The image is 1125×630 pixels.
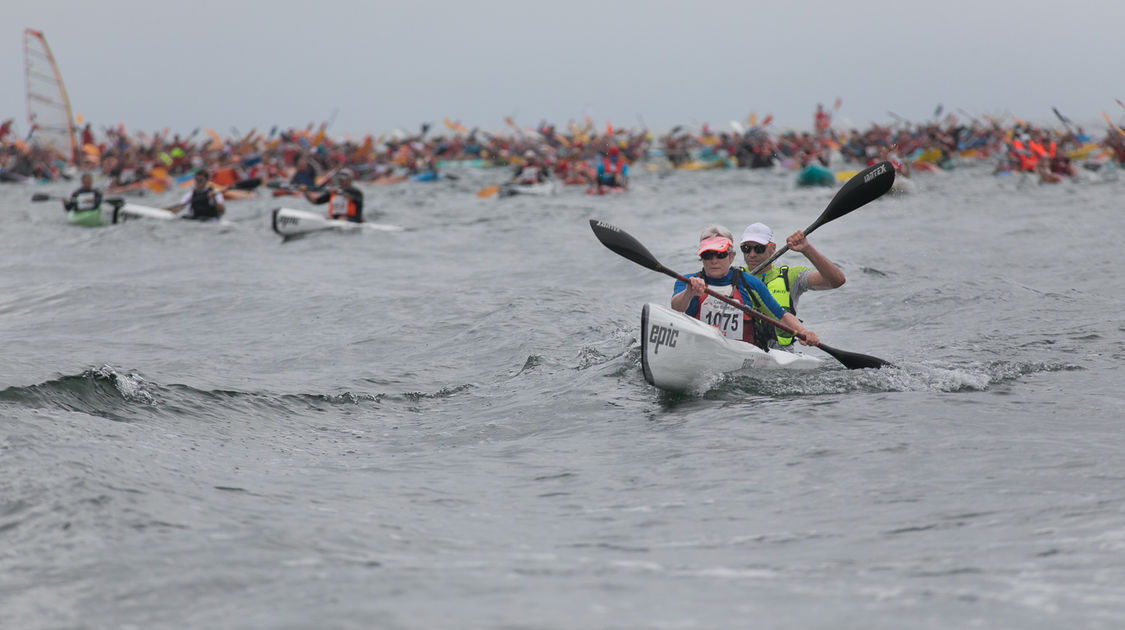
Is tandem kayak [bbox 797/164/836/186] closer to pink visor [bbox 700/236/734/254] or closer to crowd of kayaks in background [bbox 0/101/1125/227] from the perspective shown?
crowd of kayaks in background [bbox 0/101/1125/227]

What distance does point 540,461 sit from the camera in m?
6.30

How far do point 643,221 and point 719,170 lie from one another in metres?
19.1

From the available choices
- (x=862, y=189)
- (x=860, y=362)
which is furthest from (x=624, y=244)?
(x=862, y=189)

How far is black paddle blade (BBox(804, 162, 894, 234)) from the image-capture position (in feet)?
28.8

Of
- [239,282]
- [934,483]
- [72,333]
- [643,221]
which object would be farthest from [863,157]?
[934,483]

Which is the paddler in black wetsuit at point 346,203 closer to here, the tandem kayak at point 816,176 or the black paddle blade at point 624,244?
the black paddle blade at point 624,244

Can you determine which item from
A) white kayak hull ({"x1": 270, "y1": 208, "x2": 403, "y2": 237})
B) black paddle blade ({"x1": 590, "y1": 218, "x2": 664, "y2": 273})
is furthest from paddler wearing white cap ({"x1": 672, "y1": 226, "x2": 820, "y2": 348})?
white kayak hull ({"x1": 270, "y1": 208, "x2": 403, "y2": 237})

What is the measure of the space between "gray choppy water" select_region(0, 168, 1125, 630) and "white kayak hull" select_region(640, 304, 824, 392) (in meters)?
0.14

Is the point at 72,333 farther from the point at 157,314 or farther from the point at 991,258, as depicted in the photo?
the point at 991,258

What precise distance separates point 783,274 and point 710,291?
118 centimetres

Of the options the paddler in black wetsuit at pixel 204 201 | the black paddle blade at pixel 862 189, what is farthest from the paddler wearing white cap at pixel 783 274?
the paddler in black wetsuit at pixel 204 201

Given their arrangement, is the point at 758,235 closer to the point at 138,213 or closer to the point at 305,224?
the point at 305,224

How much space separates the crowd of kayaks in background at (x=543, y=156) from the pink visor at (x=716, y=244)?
48.3 ft

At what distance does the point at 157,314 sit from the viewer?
11930 millimetres
